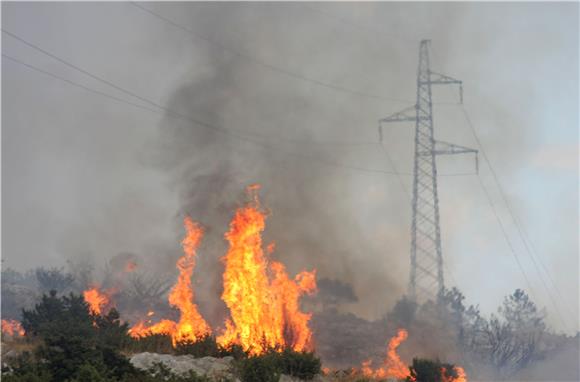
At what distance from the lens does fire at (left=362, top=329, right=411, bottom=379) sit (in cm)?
3747

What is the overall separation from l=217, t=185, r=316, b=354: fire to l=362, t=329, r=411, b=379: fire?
25.8 ft

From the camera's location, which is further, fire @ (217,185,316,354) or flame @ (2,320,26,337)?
flame @ (2,320,26,337)

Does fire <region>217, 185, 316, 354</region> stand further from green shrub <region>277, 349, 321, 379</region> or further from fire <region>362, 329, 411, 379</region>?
fire <region>362, 329, 411, 379</region>

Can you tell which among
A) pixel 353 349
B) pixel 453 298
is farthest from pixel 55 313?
pixel 453 298

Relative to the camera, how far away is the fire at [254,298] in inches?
1137

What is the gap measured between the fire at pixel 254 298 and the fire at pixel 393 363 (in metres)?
7.87

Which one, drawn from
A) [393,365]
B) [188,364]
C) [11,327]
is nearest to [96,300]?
[11,327]

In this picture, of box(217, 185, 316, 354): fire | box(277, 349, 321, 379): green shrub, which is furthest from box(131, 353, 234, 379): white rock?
box(217, 185, 316, 354): fire

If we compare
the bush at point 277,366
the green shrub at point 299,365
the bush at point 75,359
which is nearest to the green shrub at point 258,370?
the bush at point 277,366

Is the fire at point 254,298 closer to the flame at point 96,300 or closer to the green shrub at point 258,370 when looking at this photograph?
the green shrub at point 258,370

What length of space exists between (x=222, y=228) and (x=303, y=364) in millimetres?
24843

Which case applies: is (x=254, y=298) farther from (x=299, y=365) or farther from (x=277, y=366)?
(x=277, y=366)

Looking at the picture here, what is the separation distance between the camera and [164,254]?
6725 centimetres

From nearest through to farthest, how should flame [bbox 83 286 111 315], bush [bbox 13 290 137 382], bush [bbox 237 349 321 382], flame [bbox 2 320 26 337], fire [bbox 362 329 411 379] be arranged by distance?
bush [bbox 13 290 137 382] < bush [bbox 237 349 321 382] < fire [bbox 362 329 411 379] < flame [bbox 83 286 111 315] < flame [bbox 2 320 26 337]
